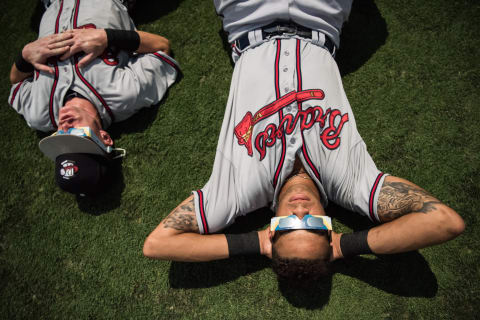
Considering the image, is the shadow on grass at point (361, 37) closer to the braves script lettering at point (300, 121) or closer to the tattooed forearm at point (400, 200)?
the braves script lettering at point (300, 121)

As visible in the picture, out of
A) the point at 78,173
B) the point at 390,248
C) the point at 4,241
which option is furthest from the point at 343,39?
the point at 4,241

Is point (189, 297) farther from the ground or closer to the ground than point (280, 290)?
closer to the ground

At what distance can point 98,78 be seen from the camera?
338cm

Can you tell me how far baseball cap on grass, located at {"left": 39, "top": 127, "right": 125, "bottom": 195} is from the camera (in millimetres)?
3053

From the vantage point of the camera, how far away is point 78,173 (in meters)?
3.06

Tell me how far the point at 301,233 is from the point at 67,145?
8.48 feet

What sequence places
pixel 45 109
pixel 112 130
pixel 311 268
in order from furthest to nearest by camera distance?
pixel 112 130 < pixel 45 109 < pixel 311 268

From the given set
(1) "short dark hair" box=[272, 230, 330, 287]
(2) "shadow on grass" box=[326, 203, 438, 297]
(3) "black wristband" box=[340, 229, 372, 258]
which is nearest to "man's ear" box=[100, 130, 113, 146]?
(1) "short dark hair" box=[272, 230, 330, 287]

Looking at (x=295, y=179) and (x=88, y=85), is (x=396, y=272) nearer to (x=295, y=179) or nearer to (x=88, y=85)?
(x=295, y=179)

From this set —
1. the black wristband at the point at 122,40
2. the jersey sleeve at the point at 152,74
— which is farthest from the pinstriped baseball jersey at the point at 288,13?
the black wristband at the point at 122,40

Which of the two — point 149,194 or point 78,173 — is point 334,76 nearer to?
point 149,194

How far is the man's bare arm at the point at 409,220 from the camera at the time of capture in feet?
8.07

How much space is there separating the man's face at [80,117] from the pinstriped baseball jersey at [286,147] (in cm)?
152

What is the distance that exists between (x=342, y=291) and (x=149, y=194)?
2490 millimetres
